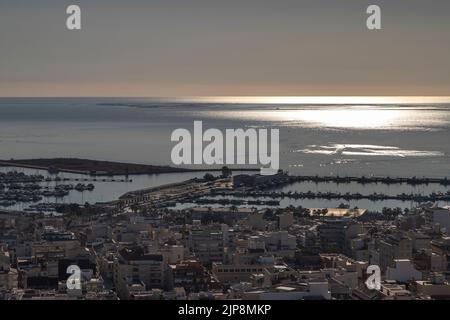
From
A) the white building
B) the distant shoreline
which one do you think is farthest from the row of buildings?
the distant shoreline

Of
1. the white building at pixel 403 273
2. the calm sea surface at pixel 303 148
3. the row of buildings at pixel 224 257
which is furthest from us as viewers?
the calm sea surface at pixel 303 148

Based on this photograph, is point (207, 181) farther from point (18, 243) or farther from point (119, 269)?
point (119, 269)

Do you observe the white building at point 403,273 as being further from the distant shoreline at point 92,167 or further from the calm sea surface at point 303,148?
the distant shoreline at point 92,167

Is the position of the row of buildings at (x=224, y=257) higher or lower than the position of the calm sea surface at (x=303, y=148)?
lower

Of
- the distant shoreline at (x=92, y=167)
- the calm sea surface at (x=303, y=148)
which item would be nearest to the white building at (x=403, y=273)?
the calm sea surface at (x=303, y=148)

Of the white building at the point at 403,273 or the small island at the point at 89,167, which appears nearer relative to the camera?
the white building at the point at 403,273

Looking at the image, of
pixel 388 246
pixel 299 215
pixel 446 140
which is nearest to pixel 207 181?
pixel 299 215

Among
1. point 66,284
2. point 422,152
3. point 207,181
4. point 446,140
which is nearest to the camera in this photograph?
point 66,284

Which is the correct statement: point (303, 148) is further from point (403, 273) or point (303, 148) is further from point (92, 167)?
point (403, 273)

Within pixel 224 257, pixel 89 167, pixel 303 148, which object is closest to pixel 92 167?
pixel 89 167
